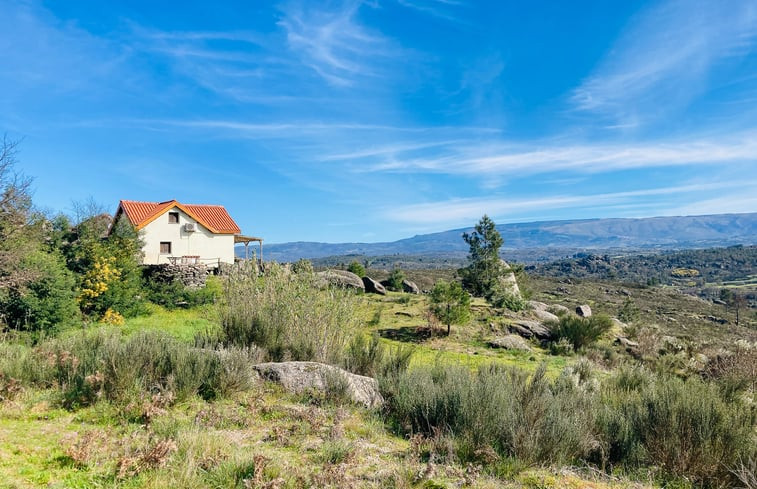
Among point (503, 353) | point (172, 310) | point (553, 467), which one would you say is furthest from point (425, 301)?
point (553, 467)

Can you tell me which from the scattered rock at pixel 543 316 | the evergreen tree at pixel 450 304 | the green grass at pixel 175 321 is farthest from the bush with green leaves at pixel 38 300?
the scattered rock at pixel 543 316

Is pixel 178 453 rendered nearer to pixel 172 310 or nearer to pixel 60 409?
pixel 60 409

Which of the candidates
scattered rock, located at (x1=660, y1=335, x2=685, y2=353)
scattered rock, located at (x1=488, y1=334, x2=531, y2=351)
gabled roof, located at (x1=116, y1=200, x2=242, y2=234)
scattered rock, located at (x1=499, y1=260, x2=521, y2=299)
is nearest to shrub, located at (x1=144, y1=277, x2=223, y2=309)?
gabled roof, located at (x1=116, y1=200, x2=242, y2=234)

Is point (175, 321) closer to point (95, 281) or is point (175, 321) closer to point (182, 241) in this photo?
point (95, 281)

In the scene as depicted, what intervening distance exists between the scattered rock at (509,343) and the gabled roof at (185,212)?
2048cm

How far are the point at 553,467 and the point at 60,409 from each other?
589 centimetres

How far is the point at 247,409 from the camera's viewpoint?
5.44 metres

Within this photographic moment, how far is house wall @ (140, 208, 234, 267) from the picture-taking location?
26344 mm

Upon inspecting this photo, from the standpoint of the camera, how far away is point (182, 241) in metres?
27.7

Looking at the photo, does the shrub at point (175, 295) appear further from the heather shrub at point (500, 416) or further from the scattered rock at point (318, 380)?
the heather shrub at point (500, 416)

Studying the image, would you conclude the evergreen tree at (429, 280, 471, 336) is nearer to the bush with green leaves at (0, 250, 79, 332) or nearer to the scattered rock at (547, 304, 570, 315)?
the scattered rock at (547, 304, 570, 315)

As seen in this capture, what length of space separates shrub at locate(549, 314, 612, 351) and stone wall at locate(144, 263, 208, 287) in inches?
691

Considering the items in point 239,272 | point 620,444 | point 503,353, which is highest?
point 239,272

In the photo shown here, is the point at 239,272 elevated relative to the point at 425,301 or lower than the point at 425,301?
elevated
